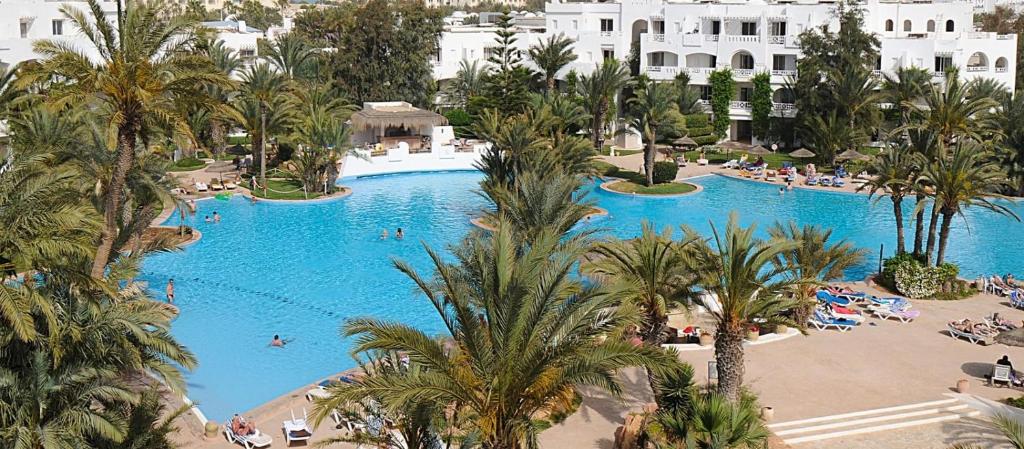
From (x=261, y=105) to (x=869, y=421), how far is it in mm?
31889

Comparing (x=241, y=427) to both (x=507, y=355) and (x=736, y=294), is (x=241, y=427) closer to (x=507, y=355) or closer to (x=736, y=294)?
(x=507, y=355)

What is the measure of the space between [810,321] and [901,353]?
2482 millimetres

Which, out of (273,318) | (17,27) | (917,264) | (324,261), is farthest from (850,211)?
(17,27)

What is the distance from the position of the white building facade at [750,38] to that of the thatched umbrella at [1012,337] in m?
31.8

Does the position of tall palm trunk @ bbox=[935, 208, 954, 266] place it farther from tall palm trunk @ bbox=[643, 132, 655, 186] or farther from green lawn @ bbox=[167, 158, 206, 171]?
green lawn @ bbox=[167, 158, 206, 171]

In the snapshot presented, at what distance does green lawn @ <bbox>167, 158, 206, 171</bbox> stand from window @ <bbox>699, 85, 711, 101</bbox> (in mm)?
25322

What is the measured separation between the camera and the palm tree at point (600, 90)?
174 ft

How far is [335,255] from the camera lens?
3406cm

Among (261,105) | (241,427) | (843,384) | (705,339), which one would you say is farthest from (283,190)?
(843,384)

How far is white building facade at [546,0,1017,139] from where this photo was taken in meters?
53.0

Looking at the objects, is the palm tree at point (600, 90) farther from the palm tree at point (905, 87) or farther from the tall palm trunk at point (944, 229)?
the tall palm trunk at point (944, 229)

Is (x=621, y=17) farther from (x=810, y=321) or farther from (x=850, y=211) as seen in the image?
(x=810, y=321)

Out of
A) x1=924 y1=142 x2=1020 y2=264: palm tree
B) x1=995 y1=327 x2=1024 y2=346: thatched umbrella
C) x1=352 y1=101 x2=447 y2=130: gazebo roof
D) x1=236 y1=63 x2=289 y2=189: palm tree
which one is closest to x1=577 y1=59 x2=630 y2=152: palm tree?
x1=352 y1=101 x2=447 y2=130: gazebo roof

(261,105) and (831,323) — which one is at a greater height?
(261,105)
